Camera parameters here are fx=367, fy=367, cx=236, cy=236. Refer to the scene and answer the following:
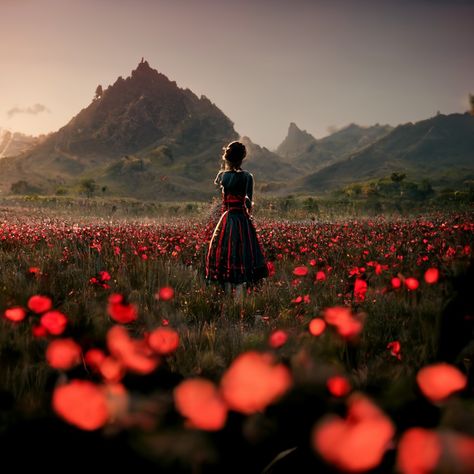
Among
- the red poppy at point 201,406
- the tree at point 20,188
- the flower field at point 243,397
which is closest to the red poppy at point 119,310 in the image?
the flower field at point 243,397

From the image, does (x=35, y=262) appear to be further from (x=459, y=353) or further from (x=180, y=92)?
(x=180, y=92)

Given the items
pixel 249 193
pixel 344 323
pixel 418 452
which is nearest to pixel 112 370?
pixel 418 452

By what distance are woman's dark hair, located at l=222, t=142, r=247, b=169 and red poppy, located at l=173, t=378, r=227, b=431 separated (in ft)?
13.7

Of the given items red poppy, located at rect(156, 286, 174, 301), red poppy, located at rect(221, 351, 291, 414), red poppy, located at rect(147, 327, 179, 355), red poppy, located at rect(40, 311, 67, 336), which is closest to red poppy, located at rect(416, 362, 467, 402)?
red poppy, located at rect(221, 351, 291, 414)

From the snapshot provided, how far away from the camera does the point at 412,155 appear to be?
13388 centimetres

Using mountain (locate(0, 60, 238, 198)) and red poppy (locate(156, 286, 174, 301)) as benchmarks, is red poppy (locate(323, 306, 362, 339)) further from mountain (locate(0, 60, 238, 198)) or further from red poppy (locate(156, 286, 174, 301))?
mountain (locate(0, 60, 238, 198))

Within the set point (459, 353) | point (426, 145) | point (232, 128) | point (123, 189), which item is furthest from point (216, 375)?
point (232, 128)

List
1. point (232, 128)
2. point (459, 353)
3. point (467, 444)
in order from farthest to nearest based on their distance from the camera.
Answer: point (232, 128) → point (459, 353) → point (467, 444)

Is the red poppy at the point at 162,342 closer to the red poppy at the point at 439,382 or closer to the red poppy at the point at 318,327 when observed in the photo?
the red poppy at the point at 318,327

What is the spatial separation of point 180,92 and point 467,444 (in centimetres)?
20672

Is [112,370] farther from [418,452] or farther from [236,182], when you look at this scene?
[236,182]

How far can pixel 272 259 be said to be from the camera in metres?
7.38

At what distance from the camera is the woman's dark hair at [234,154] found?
17.1 feet

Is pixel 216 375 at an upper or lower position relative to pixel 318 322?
lower
